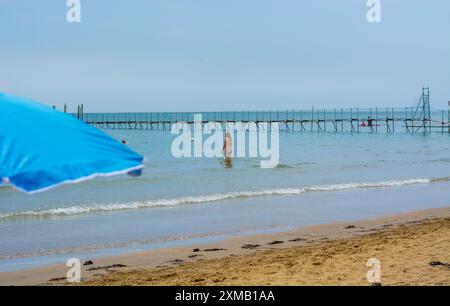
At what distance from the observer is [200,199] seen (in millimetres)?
17984

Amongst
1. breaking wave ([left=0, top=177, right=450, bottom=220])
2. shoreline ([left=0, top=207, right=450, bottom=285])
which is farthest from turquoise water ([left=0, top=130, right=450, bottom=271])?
shoreline ([left=0, top=207, right=450, bottom=285])

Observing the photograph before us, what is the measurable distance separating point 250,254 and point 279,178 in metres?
15.0

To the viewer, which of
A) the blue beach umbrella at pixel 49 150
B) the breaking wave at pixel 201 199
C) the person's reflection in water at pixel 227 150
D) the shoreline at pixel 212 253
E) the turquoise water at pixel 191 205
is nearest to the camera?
the blue beach umbrella at pixel 49 150

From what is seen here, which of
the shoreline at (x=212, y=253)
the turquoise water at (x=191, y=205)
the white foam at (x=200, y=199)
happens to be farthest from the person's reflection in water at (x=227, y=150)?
the shoreline at (x=212, y=253)

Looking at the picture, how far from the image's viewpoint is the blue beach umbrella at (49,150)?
349cm

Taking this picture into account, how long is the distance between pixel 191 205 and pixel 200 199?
1191 mm

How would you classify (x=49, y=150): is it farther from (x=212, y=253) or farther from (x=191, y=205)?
(x=191, y=205)

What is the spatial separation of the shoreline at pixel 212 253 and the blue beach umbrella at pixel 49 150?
150 inches

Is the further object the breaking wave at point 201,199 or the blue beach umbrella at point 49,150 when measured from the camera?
the breaking wave at point 201,199

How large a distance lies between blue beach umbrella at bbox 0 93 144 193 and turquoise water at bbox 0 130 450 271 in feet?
20.3

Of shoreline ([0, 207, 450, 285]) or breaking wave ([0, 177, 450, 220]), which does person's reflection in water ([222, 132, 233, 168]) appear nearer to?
breaking wave ([0, 177, 450, 220])

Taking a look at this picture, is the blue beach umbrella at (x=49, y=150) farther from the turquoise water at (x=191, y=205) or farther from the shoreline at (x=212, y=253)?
the turquoise water at (x=191, y=205)
